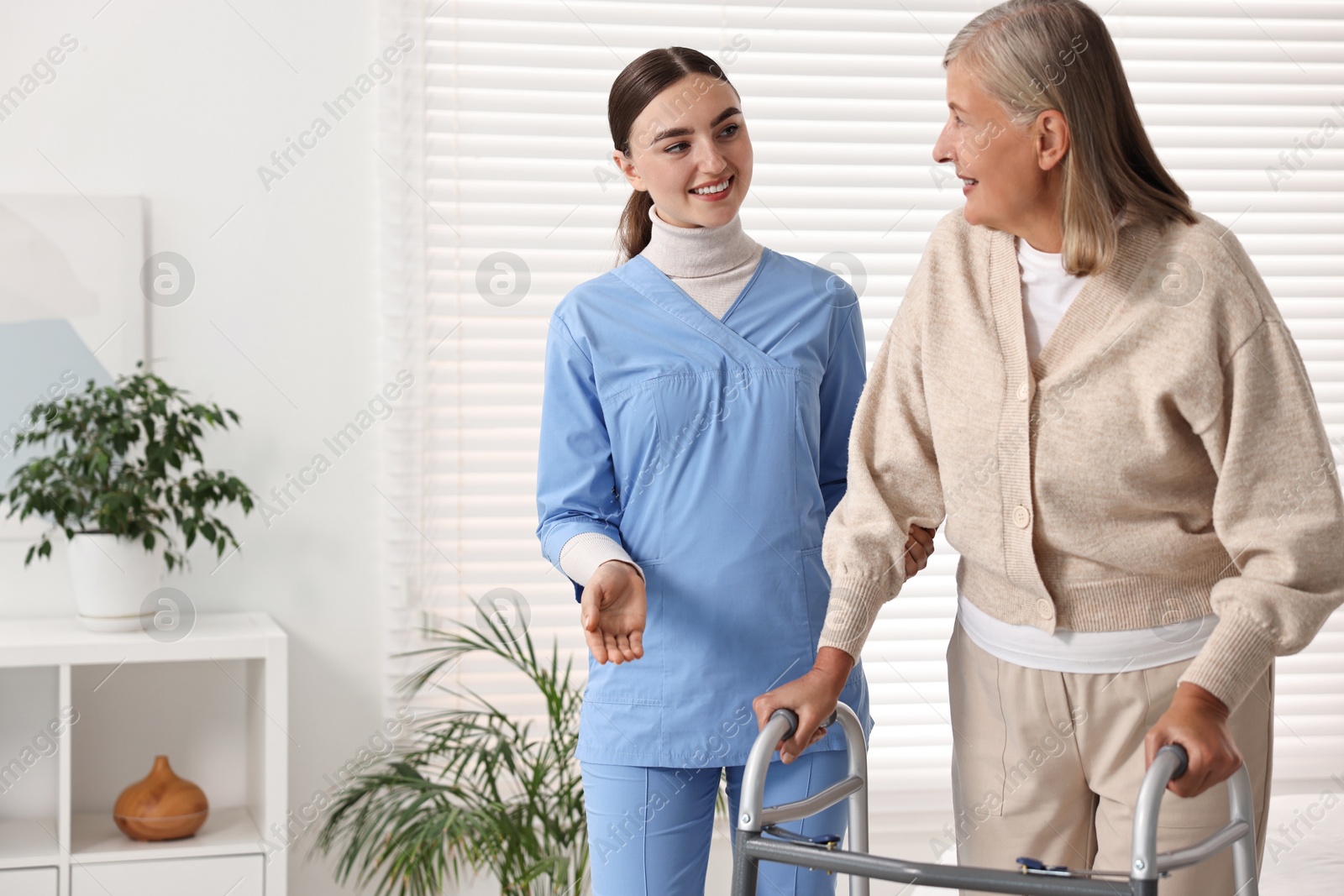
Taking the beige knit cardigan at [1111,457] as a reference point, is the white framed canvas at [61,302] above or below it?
above

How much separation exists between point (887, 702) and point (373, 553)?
48.4 inches

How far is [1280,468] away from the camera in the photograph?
3.43 ft

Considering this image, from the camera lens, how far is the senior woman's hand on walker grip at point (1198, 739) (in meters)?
0.94

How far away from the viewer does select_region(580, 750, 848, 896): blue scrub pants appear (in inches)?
53.7

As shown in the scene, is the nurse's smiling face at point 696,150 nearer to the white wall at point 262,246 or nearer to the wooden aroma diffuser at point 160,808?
the white wall at point 262,246

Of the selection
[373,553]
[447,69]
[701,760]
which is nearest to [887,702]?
[373,553]

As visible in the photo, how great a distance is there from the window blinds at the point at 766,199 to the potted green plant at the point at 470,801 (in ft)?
0.37

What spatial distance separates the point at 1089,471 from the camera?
1111 millimetres

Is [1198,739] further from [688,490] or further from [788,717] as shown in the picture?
[688,490]

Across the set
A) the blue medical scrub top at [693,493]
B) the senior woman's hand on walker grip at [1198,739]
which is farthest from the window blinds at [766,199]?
the senior woman's hand on walker grip at [1198,739]

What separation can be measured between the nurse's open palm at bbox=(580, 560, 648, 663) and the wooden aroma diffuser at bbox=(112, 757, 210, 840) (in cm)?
141

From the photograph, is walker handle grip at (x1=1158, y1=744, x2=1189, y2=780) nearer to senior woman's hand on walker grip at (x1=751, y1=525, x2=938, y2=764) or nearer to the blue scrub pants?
senior woman's hand on walker grip at (x1=751, y1=525, x2=938, y2=764)

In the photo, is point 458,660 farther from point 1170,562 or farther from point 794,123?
point 1170,562

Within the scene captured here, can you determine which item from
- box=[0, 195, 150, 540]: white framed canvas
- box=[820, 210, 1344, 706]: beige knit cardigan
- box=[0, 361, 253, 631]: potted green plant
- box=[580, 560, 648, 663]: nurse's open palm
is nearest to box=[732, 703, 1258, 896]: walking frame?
box=[820, 210, 1344, 706]: beige knit cardigan
